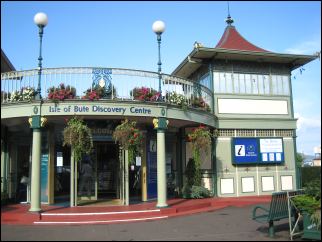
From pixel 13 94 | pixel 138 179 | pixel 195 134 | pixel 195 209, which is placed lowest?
pixel 195 209

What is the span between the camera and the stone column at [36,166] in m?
12.1

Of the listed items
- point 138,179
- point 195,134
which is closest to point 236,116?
point 195,134

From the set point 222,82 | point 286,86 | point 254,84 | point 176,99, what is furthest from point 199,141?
point 286,86

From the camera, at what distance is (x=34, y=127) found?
1251 cm

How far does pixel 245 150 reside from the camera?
17.7 metres

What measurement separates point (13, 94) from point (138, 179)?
5696 mm

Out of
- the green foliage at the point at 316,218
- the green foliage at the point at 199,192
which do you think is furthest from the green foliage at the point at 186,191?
the green foliage at the point at 316,218

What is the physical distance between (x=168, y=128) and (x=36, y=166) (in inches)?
253

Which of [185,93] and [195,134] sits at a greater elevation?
A: [185,93]

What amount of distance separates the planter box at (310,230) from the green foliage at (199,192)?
7.81 m

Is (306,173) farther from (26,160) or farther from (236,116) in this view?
(26,160)

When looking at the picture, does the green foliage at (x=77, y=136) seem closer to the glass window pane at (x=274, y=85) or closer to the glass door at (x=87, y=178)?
the glass door at (x=87, y=178)

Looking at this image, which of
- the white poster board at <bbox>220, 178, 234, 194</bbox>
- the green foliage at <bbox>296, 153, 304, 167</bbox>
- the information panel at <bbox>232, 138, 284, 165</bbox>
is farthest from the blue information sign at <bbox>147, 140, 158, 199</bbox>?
the green foliage at <bbox>296, 153, 304, 167</bbox>

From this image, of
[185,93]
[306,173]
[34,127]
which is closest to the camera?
[34,127]
